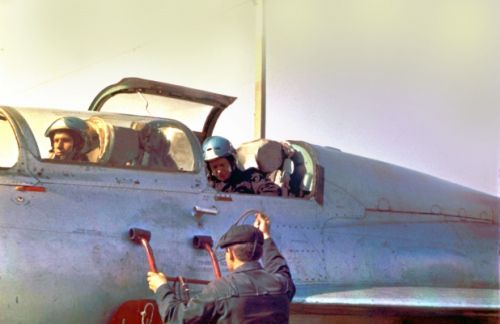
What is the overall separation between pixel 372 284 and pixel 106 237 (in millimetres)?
2732

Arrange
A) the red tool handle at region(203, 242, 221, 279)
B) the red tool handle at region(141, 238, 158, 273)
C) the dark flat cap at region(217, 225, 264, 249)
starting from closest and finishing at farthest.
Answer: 1. the dark flat cap at region(217, 225, 264, 249)
2. the red tool handle at region(141, 238, 158, 273)
3. the red tool handle at region(203, 242, 221, 279)

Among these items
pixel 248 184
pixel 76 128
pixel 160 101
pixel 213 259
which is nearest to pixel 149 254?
pixel 213 259

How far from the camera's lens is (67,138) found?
220 inches

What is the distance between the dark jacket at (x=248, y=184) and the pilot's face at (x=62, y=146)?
1.43 meters

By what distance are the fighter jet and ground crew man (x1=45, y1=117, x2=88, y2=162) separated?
36 millimetres

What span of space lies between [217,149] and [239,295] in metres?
2.88

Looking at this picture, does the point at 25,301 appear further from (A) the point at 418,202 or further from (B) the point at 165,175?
(A) the point at 418,202

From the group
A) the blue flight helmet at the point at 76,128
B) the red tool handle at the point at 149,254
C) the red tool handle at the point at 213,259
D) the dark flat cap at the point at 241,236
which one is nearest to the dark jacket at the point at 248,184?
the red tool handle at the point at 213,259

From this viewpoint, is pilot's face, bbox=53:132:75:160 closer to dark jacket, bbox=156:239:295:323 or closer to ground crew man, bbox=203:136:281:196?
ground crew man, bbox=203:136:281:196

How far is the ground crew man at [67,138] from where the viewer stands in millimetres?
5523

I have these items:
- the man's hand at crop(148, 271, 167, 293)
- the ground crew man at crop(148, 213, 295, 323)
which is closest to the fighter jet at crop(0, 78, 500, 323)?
the man's hand at crop(148, 271, 167, 293)

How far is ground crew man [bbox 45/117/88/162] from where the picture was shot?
18.1 feet

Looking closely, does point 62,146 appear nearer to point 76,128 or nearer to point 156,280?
point 76,128

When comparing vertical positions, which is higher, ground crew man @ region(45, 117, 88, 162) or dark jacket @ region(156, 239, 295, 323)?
ground crew man @ region(45, 117, 88, 162)
